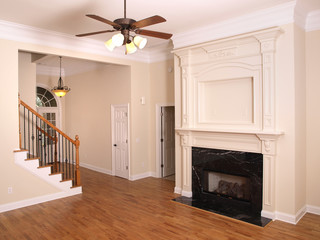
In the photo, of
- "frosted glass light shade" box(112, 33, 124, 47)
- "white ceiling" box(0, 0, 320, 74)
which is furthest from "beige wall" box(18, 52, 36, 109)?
"frosted glass light shade" box(112, 33, 124, 47)

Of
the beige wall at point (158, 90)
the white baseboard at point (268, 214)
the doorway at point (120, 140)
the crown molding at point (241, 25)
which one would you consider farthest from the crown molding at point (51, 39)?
the white baseboard at point (268, 214)

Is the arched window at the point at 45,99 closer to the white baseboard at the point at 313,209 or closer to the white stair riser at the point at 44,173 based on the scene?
the white stair riser at the point at 44,173

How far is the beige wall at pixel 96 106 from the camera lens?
7.11m

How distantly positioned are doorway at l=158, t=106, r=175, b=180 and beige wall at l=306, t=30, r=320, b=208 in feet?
11.0

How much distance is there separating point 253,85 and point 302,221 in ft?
7.54

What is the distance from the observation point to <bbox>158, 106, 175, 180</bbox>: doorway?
22.6ft

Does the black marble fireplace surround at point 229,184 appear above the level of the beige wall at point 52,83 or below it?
below

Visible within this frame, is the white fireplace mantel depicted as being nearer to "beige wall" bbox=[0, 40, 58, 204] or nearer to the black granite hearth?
the black granite hearth

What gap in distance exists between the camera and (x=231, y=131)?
454 centimetres

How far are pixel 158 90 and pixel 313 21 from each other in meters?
3.68

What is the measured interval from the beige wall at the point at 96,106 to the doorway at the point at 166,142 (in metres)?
1.05

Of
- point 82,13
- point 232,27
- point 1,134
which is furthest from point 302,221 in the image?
point 1,134

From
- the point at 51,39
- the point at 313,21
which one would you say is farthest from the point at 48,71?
the point at 313,21

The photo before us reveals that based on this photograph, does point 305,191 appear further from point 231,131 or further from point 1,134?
point 1,134
